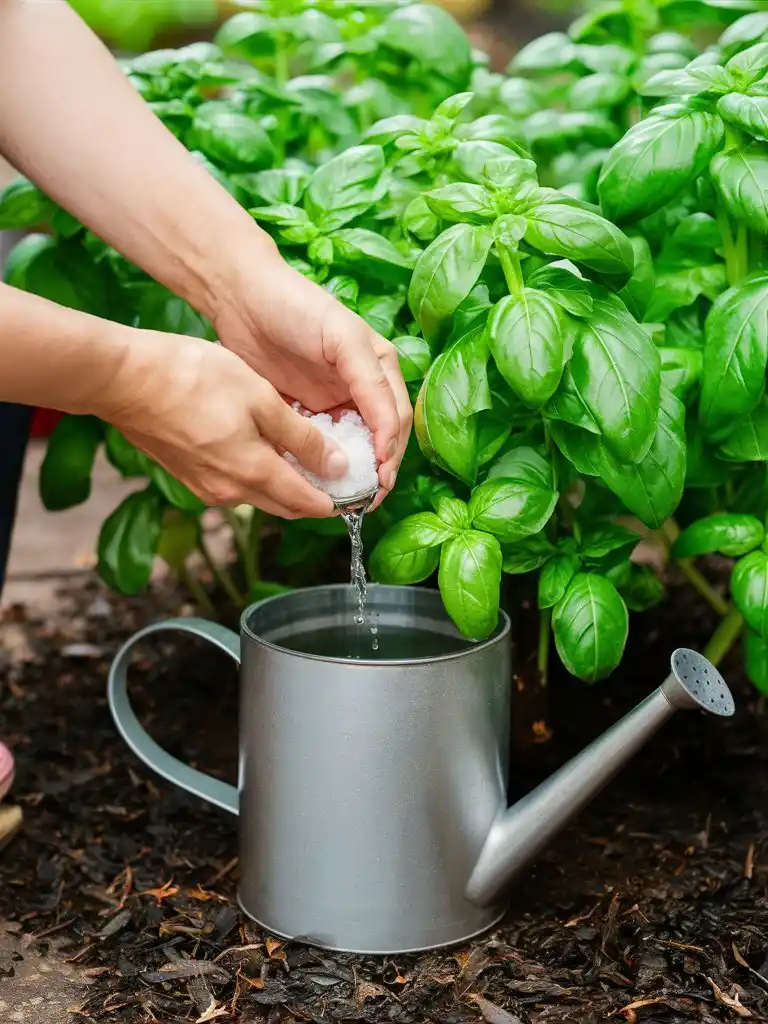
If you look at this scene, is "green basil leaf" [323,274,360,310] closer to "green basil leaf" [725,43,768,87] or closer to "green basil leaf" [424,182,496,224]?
"green basil leaf" [424,182,496,224]

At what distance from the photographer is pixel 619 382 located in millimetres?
1065

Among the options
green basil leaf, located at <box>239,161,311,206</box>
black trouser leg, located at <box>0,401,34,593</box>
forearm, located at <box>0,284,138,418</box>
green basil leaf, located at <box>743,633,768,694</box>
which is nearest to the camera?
forearm, located at <box>0,284,138,418</box>

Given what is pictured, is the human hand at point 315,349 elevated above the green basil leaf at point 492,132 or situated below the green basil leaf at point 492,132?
below

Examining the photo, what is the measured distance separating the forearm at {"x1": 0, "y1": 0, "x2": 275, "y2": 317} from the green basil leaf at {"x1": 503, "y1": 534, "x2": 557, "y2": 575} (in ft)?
1.25

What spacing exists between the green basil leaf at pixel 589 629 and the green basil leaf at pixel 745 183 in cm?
37

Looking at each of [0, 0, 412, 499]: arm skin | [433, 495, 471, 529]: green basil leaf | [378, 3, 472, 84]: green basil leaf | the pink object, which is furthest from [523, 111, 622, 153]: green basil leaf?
the pink object

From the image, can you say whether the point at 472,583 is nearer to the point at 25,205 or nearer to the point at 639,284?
the point at 639,284

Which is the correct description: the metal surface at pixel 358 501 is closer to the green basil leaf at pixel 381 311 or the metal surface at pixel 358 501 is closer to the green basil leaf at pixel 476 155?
the green basil leaf at pixel 381 311

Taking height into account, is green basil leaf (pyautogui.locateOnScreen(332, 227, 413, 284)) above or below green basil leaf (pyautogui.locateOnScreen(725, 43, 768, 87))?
below

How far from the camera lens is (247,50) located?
69.1 inches

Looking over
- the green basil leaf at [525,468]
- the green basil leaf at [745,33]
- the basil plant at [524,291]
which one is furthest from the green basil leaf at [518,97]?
the green basil leaf at [525,468]

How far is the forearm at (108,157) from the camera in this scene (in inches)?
49.1

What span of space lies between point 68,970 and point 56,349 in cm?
59

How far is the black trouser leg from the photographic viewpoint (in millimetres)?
1589
